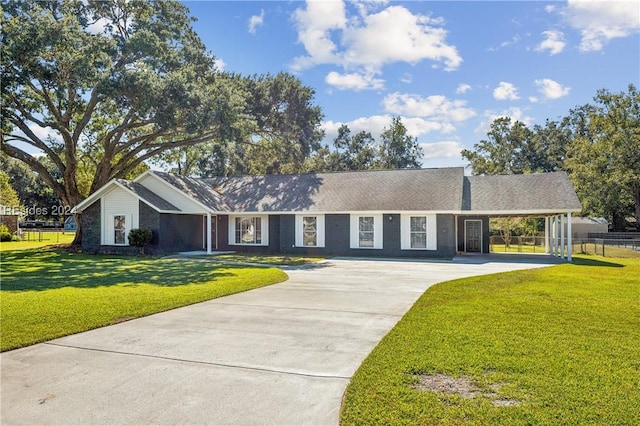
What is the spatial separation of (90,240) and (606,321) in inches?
920

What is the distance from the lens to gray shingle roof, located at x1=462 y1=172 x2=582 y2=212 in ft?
68.1

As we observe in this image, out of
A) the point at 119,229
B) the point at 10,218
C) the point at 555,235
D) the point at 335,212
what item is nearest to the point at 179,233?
the point at 119,229

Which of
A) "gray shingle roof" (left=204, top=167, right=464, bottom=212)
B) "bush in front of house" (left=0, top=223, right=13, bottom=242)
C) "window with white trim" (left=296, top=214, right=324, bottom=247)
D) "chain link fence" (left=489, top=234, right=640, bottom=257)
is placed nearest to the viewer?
"gray shingle roof" (left=204, top=167, right=464, bottom=212)

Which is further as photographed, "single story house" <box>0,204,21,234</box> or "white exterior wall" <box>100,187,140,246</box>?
"single story house" <box>0,204,21,234</box>

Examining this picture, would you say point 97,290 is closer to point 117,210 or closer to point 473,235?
point 117,210

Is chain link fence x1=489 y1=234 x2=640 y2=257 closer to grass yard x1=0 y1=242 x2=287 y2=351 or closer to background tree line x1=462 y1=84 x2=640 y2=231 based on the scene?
background tree line x1=462 y1=84 x2=640 y2=231

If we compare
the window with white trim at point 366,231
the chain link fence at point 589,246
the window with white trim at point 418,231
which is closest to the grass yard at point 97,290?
the window with white trim at point 366,231

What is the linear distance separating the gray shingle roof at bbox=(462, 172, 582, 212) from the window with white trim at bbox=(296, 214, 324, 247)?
7294 mm

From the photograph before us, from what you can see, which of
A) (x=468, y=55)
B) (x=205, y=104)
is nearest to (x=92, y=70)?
(x=205, y=104)

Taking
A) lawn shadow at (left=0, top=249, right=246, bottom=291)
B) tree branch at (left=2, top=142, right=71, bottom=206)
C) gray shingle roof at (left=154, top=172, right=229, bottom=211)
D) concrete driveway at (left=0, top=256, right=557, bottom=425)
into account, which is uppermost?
tree branch at (left=2, top=142, right=71, bottom=206)

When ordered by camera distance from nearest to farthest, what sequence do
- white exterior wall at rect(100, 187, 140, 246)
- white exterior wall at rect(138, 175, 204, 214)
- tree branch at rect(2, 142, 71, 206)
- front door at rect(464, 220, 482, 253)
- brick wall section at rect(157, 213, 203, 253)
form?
brick wall section at rect(157, 213, 203, 253) < white exterior wall at rect(100, 187, 140, 246) < white exterior wall at rect(138, 175, 204, 214) < tree branch at rect(2, 142, 71, 206) < front door at rect(464, 220, 482, 253)

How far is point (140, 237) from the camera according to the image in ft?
72.0

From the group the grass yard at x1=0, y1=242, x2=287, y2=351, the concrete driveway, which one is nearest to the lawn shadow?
the grass yard at x1=0, y1=242, x2=287, y2=351

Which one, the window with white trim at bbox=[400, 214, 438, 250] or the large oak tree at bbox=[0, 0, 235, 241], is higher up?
the large oak tree at bbox=[0, 0, 235, 241]
